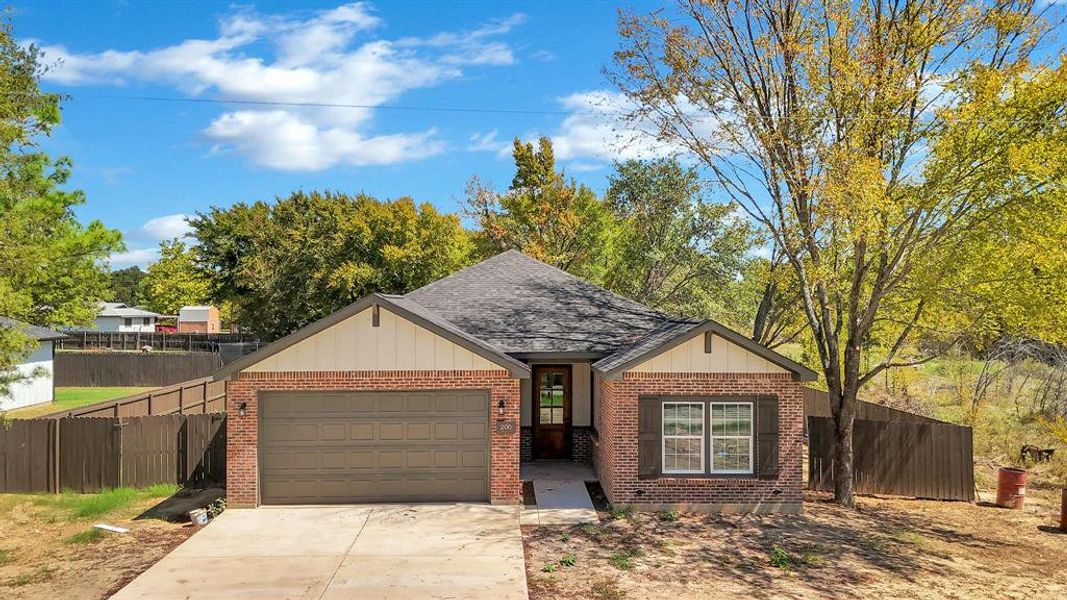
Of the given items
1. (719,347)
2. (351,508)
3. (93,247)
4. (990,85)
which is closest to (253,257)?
(93,247)

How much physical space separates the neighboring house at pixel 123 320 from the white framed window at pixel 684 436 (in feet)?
249

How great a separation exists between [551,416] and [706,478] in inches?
185

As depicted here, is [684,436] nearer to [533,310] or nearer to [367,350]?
[533,310]

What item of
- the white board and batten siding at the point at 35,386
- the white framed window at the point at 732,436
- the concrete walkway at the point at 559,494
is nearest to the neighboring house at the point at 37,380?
the white board and batten siding at the point at 35,386

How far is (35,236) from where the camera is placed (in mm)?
16203

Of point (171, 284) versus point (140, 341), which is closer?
point (140, 341)

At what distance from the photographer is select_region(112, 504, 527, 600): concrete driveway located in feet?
30.5

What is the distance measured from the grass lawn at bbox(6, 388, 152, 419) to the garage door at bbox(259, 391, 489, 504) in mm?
17340

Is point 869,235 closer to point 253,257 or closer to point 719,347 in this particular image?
point 719,347

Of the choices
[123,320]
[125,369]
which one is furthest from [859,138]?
[123,320]

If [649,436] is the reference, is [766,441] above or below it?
below

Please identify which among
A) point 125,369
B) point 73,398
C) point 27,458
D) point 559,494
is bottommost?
point 73,398

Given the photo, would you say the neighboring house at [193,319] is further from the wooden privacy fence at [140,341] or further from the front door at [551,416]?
the front door at [551,416]

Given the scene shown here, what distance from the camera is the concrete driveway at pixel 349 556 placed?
30.5 ft
